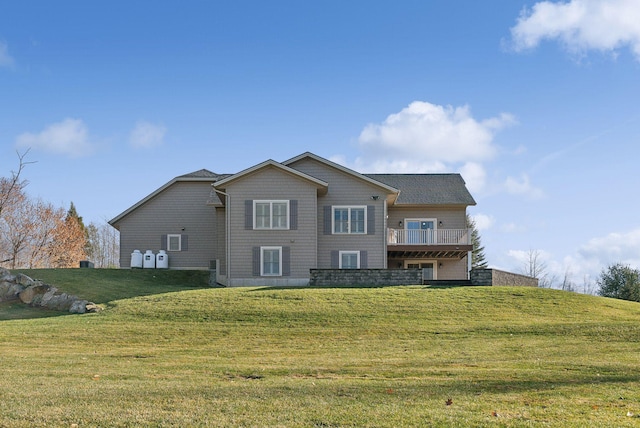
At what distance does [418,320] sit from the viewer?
797 inches

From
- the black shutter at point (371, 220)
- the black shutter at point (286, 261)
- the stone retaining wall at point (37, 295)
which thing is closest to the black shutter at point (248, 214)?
the black shutter at point (286, 261)

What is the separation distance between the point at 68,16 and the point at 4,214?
29073 millimetres

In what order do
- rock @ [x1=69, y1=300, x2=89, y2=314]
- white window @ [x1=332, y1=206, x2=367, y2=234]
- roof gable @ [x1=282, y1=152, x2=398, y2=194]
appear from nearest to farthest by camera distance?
rock @ [x1=69, y1=300, x2=89, y2=314]
roof gable @ [x1=282, y1=152, x2=398, y2=194]
white window @ [x1=332, y1=206, x2=367, y2=234]

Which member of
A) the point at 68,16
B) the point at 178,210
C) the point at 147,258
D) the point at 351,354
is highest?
the point at 68,16

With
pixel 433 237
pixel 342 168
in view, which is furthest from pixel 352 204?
pixel 433 237

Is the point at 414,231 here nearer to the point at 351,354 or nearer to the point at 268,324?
the point at 268,324

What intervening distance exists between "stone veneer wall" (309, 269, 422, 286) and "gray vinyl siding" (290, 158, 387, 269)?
2.26 metres

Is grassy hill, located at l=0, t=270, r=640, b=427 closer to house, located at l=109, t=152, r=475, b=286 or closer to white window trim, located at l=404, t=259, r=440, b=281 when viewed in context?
house, located at l=109, t=152, r=475, b=286

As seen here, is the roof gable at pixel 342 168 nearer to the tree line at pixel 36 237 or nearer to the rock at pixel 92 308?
the rock at pixel 92 308

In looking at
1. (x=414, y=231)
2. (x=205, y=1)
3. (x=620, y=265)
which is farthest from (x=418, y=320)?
(x=620, y=265)

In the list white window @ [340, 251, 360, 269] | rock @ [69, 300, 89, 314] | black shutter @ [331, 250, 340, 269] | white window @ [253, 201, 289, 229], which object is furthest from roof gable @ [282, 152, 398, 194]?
rock @ [69, 300, 89, 314]

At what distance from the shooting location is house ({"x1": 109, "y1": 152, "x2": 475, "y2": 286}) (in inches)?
1101

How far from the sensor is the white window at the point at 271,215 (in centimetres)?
2797

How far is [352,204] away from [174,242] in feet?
34.0
